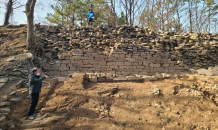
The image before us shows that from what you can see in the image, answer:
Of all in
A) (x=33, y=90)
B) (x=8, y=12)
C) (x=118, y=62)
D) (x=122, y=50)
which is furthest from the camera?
(x=8, y=12)

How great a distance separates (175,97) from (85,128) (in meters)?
3.10

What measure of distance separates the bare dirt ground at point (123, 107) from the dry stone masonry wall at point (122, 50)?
2.46m

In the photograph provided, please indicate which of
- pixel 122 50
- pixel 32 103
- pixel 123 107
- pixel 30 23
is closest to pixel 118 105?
pixel 123 107

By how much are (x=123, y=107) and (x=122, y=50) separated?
4.19 m

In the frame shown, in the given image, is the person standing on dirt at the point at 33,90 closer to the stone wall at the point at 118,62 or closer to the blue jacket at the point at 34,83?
A: the blue jacket at the point at 34,83

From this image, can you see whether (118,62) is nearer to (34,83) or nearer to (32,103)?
(34,83)

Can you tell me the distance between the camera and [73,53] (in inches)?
275

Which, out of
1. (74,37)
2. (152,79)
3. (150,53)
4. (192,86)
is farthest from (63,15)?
(192,86)

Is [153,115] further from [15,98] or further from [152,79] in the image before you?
[15,98]

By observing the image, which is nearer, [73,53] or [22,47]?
[22,47]

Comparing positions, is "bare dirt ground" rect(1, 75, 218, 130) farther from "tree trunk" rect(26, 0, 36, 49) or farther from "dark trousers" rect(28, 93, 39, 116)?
"tree trunk" rect(26, 0, 36, 49)

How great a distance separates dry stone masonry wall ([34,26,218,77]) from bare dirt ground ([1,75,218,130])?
96.7 inches

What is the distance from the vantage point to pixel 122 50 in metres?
7.38

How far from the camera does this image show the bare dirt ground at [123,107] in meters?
3.06
